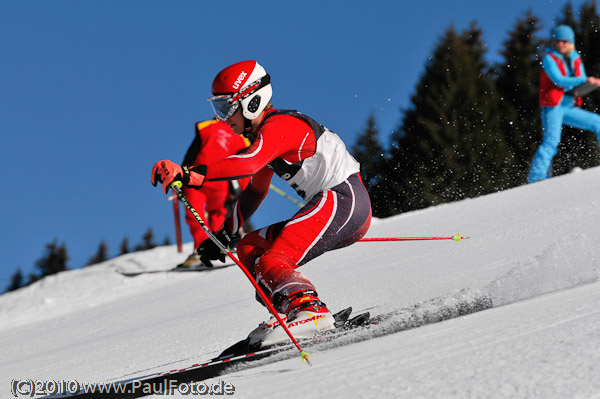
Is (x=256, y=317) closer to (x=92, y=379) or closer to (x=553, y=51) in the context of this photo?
(x=92, y=379)

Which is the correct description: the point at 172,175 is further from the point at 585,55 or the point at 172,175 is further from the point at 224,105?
the point at 585,55

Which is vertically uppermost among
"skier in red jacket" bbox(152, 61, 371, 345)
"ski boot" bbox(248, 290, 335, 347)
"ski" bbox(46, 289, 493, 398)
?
"skier in red jacket" bbox(152, 61, 371, 345)

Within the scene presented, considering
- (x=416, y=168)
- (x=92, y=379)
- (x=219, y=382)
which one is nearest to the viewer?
(x=219, y=382)

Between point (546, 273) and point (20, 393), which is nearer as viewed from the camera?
point (20, 393)

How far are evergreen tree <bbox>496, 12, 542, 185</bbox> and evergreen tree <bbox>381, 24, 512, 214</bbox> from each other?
→ 583 millimetres

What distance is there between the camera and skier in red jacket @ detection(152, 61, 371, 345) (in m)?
3.08

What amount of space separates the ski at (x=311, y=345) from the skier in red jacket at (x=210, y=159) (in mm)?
4875

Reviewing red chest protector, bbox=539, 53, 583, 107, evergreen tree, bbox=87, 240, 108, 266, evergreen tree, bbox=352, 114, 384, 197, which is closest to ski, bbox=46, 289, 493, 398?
red chest protector, bbox=539, 53, 583, 107

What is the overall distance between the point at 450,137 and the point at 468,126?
79 centimetres

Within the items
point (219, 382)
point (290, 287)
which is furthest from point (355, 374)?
point (290, 287)

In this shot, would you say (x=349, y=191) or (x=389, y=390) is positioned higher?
(x=349, y=191)

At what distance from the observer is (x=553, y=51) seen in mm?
8047

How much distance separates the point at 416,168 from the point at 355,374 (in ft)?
74.2

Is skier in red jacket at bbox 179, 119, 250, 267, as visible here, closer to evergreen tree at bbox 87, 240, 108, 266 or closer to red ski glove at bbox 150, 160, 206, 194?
red ski glove at bbox 150, 160, 206, 194
